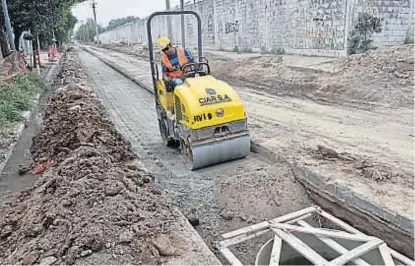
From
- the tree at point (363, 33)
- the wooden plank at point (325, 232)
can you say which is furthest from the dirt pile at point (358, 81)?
the wooden plank at point (325, 232)

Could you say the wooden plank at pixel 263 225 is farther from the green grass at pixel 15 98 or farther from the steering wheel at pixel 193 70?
the green grass at pixel 15 98

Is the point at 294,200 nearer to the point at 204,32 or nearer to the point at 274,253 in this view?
the point at 274,253

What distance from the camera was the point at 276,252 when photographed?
12.5 feet

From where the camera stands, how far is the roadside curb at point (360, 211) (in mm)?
4000

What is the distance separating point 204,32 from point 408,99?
24254mm

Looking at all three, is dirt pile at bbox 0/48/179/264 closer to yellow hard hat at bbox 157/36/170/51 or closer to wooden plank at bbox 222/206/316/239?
wooden plank at bbox 222/206/316/239

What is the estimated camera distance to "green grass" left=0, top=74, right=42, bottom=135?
1007cm

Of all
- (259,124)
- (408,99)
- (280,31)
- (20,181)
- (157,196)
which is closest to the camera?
(157,196)

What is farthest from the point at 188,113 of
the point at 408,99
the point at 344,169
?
the point at 408,99

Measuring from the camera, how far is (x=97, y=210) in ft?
13.0

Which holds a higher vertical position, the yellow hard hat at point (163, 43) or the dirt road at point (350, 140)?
the yellow hard hat at point (163, 43)

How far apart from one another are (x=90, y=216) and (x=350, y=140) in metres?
4.64

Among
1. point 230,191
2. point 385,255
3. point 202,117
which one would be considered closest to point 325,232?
point 385,255

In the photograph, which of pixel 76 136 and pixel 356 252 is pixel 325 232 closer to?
pixel 356 252
